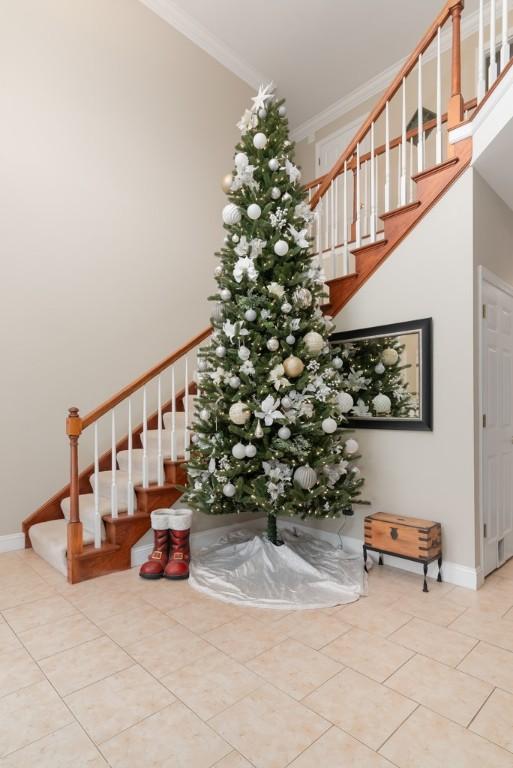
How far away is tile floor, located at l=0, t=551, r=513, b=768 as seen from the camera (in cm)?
156

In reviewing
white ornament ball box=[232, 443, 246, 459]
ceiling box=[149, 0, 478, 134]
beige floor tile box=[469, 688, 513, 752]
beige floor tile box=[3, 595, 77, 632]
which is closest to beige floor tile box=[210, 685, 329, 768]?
beige floor tile box=[469, 688, 513, 752]

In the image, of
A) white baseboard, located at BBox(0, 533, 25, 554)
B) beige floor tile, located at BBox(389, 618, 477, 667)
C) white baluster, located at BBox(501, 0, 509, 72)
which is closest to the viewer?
beige floor tile, located at BBox(389, 618, 477, 667)

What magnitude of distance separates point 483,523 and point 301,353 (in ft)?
5.37

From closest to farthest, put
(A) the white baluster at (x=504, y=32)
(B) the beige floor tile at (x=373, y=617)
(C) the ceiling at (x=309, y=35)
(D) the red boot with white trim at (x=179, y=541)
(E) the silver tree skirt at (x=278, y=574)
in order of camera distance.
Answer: (B) the beige floor tile at (x=373, y=617) → (A) the white baluster at (x=504, y=32) → (E) the silver tree skirt at (x=278, y=574) → (D) the red boot with white trim at (x=179, y=541) → (C) the ceiling at (x=309, y=35)

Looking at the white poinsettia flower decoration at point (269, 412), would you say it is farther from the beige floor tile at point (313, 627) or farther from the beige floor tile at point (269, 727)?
the beige floor tile at point (269, 727)

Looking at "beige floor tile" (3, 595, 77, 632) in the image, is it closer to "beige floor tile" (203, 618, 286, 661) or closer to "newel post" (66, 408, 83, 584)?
"newel post" (66, 408, 83, 584)

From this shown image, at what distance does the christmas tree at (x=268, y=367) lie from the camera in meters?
3.01

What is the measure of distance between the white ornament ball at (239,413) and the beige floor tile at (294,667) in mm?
1284

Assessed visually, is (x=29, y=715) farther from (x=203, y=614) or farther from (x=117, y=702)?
(x=203, y=614)

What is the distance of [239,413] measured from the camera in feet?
9.69

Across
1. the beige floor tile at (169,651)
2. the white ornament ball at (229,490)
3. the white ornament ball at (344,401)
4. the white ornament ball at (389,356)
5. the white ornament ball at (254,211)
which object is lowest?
the beige floor tile at (169,651)

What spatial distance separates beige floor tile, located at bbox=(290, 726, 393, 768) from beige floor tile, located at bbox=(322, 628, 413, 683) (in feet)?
1.35

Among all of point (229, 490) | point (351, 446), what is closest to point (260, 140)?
point (351, 446)

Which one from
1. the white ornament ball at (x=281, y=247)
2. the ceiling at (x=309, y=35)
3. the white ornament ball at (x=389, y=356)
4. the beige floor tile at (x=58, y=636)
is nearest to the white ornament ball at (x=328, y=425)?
the white ornament ball at (x=389, y=356)
